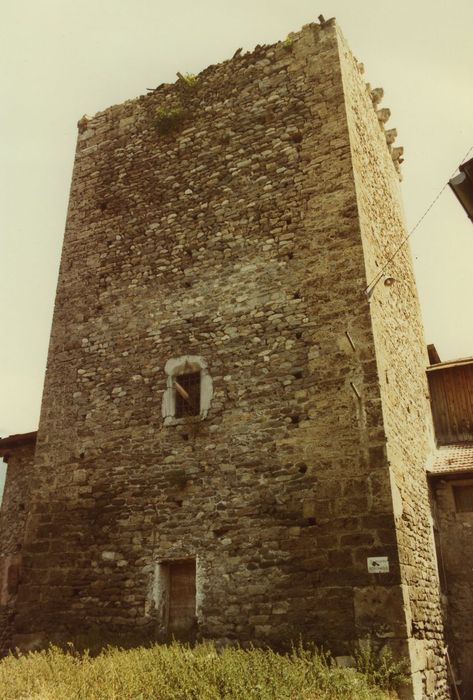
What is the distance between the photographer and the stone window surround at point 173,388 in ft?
28.7

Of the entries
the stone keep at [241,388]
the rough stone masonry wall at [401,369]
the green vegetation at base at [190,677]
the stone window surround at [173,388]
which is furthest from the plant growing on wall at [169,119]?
the green vegetation at base at [190,677]

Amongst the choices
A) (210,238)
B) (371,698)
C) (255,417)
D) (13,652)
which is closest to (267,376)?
(255,417)

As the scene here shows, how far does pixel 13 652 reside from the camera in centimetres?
883

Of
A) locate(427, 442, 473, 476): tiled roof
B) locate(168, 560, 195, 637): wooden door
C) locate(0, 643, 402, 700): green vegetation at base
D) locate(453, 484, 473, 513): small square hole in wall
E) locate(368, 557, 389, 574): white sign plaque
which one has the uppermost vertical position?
locate(427, 442, 473, 476): tiled roof

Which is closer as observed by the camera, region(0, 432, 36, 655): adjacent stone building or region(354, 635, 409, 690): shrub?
region(354, 635, 409, 690): shrub

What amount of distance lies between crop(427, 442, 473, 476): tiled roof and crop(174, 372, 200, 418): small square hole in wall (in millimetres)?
4455

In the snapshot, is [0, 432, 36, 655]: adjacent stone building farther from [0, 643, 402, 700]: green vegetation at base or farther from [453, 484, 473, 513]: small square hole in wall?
[453, 484, 473, 513]: small square hole in wall

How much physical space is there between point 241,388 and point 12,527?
5.47m

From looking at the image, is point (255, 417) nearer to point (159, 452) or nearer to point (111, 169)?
point (159, 452)

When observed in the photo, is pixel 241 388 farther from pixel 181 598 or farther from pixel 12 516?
pixel 12 516

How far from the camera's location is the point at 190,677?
5.82 m

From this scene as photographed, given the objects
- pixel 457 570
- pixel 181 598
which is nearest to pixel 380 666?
pixel 181 598

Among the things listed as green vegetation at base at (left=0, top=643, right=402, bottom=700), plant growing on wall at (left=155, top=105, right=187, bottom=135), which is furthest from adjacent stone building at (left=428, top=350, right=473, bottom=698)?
plant growing on wall at (left=155, top=105, right=187, bottom=135)

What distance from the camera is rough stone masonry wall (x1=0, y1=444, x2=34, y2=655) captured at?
9.88 m
